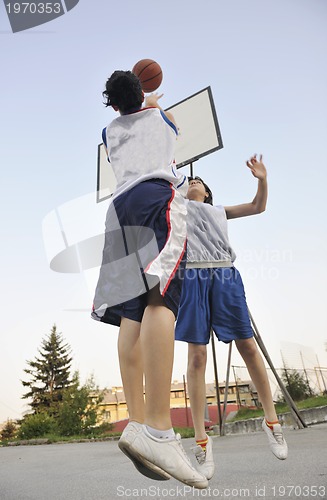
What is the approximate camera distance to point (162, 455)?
115 cm

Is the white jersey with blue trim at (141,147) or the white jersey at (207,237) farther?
the white jersey at (207,237)

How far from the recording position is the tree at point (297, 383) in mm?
7421

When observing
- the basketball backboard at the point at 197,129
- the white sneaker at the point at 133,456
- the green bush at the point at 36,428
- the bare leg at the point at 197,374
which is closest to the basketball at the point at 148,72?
the basketball backboard at the point at 197,129

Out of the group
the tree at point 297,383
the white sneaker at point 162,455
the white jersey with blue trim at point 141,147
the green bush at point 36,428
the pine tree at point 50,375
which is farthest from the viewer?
the pine tree at point 50,375

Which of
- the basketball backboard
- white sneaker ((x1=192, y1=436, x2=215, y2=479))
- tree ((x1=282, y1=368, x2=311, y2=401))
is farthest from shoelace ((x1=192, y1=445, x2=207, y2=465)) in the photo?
tree ((x1=282, y1=368, x2=311, y2=401))

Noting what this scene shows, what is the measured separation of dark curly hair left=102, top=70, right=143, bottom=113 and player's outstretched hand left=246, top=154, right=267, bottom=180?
2.31 ft

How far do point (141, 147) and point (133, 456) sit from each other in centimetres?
98

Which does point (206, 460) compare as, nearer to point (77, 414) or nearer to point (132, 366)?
point (132, 366)

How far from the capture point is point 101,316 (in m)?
1.43

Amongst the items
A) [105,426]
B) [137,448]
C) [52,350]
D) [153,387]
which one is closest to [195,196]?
[153,387]

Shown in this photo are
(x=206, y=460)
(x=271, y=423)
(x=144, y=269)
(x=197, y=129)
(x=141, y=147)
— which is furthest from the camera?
(x=197, y=129)

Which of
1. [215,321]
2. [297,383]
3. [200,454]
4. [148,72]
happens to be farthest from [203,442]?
[297,383]

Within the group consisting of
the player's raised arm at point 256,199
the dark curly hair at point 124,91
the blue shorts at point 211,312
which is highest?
the dark curly hair at point 124,91

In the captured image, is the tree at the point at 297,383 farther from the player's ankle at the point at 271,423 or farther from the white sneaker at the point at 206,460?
the white sneaker at the point at 206,460
